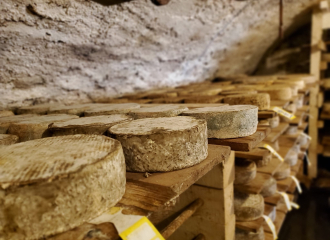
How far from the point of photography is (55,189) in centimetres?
64

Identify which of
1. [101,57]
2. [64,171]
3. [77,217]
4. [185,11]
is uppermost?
[185,11]

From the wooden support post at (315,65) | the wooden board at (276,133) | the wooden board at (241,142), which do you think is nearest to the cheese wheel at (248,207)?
the wooden board at (276,133)

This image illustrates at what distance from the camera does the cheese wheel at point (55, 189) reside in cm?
64

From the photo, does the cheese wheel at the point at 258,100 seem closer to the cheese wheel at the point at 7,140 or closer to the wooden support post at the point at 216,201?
the wooden support post at the point at 216,201

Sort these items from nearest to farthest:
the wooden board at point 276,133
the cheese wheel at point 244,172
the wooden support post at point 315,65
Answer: the cheese wheel at point 244,172, the wooden board at point 276,133, the wooden support post at point 315,65

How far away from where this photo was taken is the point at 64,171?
0.67 meters

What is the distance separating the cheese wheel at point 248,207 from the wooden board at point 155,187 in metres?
1.23

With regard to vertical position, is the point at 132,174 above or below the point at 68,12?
below

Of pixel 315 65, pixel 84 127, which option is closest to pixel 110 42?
pixel 84 127

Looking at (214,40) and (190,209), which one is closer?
(190,209)

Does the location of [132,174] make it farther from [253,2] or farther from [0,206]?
[253,2]

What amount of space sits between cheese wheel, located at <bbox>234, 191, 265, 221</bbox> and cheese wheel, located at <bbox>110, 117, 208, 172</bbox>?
4.09ft

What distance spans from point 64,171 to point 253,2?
3.48 m

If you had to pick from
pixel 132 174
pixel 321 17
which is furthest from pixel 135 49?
pixel 321 17
